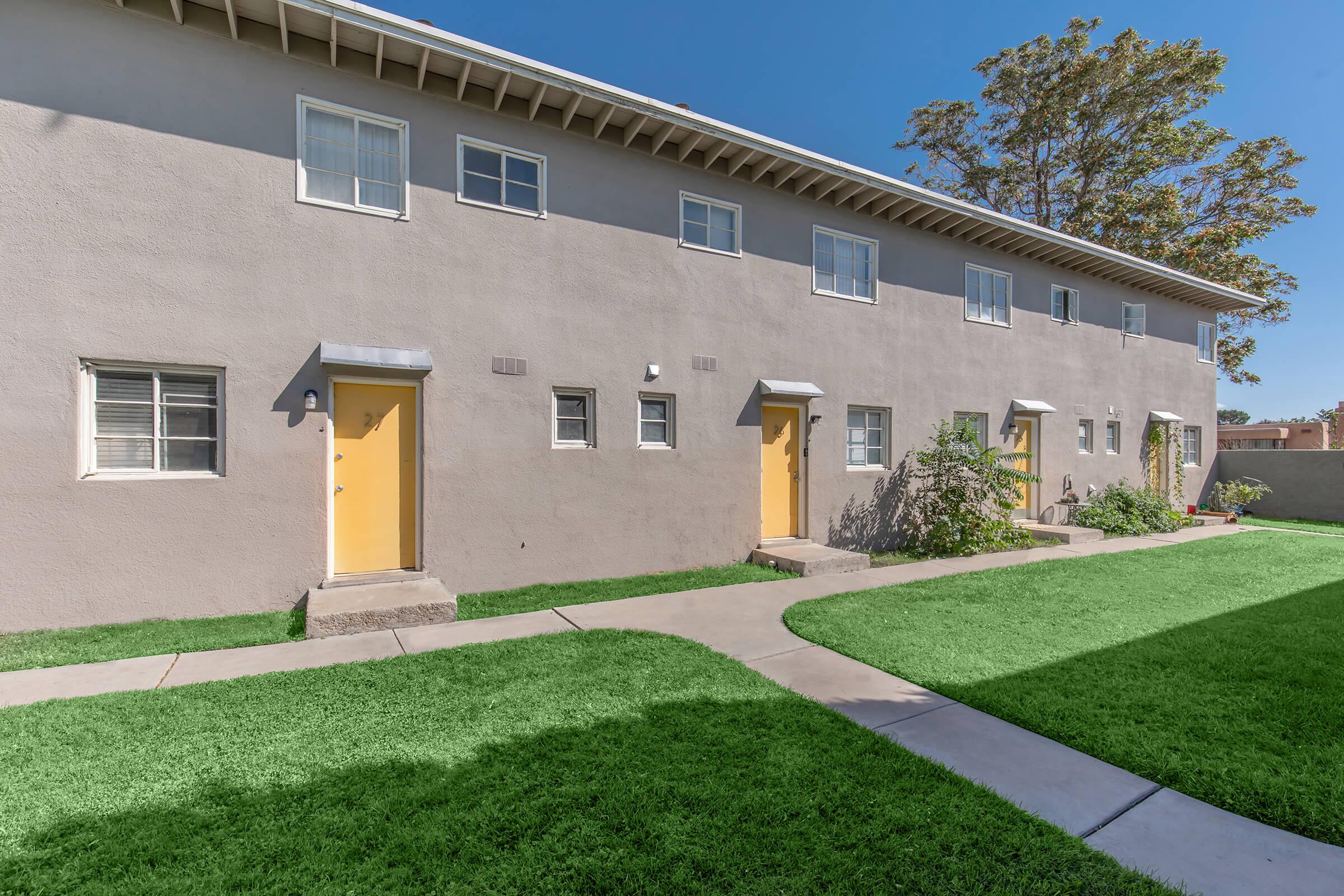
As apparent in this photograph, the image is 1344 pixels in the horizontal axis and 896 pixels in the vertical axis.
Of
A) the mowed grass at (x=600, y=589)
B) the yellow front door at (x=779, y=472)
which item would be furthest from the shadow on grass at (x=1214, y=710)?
the yellow front door at (x=779, y=472)

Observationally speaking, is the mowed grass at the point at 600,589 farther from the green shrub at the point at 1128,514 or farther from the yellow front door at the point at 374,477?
the green shrub at the point at 1128,514

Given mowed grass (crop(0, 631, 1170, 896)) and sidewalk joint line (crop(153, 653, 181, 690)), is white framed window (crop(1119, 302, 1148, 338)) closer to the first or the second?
mowed grass (crop(0, 631, 1170, 896))

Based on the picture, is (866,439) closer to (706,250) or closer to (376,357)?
(706,250)

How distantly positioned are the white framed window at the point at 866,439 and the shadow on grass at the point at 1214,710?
477 centimetres

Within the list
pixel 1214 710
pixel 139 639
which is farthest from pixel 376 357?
pixel 1214 710

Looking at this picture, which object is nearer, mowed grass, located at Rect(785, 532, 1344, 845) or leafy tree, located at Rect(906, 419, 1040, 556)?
mowed grass, located at Rect(785, 532, 1344, 845)

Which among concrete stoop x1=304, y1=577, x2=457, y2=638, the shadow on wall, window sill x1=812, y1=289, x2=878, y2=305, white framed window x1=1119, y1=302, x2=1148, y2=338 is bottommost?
concrete stoop x1=304, y1=577, x2=457, y2=638

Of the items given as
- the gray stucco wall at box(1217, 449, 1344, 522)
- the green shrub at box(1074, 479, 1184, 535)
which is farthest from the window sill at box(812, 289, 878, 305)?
the gray stucco wall at box(1217, 449, 1344, 522)

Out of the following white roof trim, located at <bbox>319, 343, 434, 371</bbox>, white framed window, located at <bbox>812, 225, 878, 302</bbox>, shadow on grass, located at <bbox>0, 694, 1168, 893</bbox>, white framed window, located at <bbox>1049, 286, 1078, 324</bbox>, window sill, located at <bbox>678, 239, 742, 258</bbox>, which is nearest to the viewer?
shadow on grass, located at <bbox>0, 694, 1168, 893</bbox>

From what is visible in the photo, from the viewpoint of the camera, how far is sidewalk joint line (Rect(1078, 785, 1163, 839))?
2586 millimetres

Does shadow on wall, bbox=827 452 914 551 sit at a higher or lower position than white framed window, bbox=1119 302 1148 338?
lower

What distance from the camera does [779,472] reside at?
29.3 ft

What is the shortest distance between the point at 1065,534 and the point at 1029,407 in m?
2.54

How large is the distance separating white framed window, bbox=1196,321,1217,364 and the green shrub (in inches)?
224
